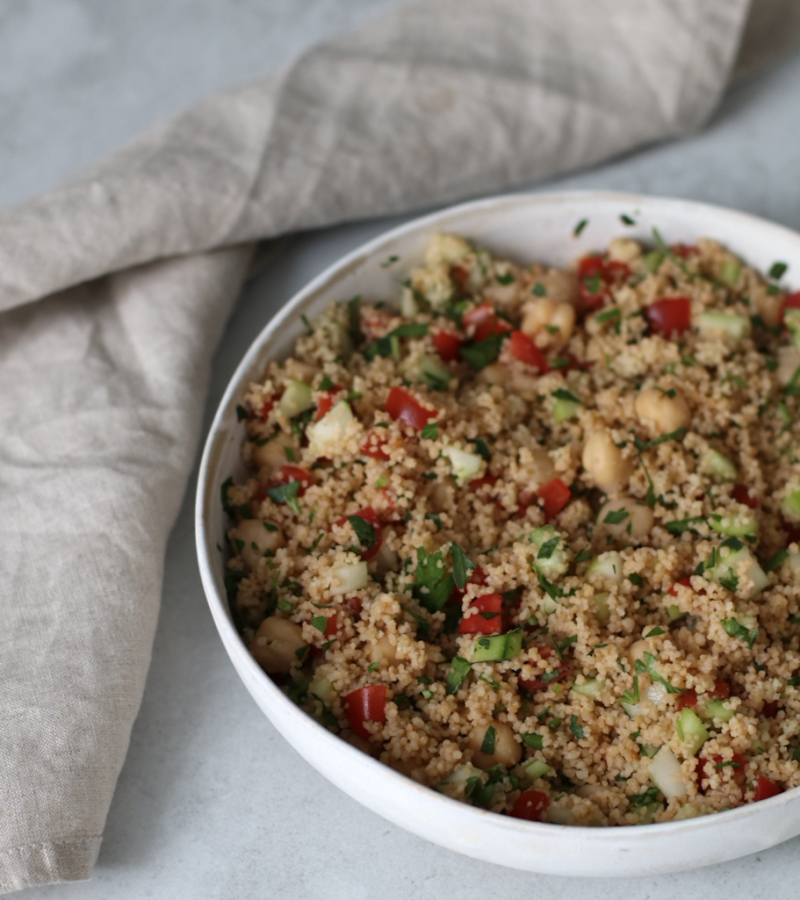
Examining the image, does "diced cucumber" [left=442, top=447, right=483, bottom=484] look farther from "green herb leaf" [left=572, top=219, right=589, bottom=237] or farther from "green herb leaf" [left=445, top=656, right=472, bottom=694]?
"green herb leaf" [left=572, top=219, right=589, bottom=237]

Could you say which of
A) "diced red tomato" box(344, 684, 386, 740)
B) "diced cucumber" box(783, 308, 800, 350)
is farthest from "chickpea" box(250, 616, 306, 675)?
"diced cucumber" box(783, 308, 800, 350)

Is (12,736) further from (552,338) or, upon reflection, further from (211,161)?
(211,161)

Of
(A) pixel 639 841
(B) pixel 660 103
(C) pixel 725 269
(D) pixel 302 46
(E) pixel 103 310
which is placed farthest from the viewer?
(D) pixel 302 46

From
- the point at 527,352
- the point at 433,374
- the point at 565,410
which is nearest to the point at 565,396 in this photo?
the point at 565,410

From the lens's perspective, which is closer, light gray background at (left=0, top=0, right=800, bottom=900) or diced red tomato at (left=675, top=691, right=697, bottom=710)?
diced red tomato at (left=675, top=691, right=697, bottom=710)

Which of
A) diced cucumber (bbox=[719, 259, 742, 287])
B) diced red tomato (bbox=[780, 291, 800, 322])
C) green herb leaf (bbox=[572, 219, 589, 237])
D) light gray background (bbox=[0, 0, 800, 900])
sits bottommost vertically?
light gray background (bbox=[0, 0, 800, 900])

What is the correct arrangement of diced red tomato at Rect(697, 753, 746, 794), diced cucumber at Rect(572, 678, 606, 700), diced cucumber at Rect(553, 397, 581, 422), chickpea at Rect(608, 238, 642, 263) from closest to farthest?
diced red tomato at Rect(697, 753, 746, 794)
diced cucumber at Rect(572, 678, 606, 700)
diced cucumber at Rect(553, 397, 581, 422)
chickpea at Rect(608, 238, 642, 263)

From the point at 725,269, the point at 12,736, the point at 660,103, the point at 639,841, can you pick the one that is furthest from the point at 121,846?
the point at 660,103

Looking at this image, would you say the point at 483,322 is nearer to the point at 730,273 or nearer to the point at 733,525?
the point at 730,273
